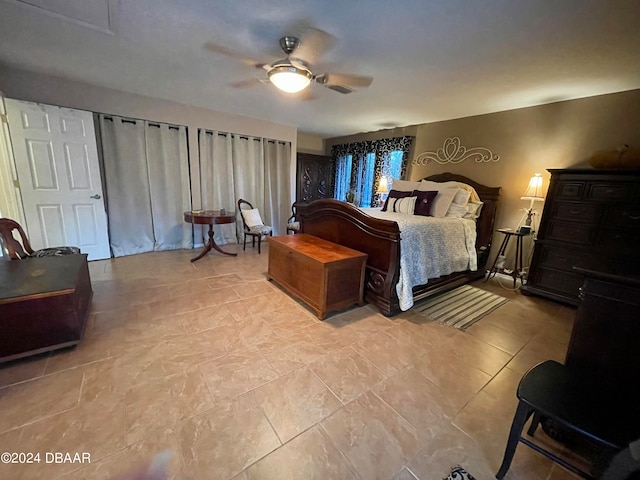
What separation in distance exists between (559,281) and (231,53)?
4173mm

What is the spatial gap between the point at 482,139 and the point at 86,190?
5.72m

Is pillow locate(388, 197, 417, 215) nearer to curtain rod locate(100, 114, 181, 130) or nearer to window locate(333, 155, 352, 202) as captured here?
window locate(333, 155, 352, 202)

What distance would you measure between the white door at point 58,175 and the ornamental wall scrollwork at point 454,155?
5118mm

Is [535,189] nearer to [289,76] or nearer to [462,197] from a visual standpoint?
[462,197]

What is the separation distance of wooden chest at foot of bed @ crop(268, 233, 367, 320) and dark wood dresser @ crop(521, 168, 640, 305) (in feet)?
7.53

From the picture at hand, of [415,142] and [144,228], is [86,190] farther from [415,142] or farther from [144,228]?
[415,142]

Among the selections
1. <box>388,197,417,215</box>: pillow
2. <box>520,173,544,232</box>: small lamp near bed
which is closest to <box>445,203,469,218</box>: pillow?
<box>388,197,417,215</box>: pillow

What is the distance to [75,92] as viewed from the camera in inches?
131

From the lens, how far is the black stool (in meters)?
0.90

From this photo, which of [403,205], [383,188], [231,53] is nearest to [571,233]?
[403,205]

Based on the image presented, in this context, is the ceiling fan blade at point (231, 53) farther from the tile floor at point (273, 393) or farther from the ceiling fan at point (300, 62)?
the tile floor at point (273, 393)

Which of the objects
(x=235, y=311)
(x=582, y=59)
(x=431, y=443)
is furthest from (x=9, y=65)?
(x=582, y=59)

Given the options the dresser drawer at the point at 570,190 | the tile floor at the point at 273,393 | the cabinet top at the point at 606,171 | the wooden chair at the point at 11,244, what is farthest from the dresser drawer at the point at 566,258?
the wooden chair at the point at 11,244

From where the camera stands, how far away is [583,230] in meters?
2.77
